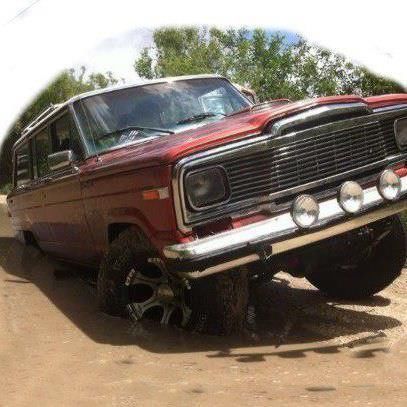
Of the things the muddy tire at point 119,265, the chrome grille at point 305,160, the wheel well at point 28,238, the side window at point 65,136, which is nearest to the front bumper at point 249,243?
the chrome grille at point 305,160

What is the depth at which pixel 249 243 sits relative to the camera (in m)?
3.04

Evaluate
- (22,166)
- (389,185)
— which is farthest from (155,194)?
(22,166)

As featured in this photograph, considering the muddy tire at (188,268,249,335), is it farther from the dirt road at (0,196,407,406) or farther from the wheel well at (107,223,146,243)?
the wheel well at (107,223,146,243)

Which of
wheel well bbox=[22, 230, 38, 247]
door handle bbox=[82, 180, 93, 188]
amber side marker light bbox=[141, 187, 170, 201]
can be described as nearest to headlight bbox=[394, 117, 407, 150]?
amber side marker light bbox=[141, 187, 170, 201]

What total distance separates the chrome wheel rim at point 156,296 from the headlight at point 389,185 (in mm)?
1323

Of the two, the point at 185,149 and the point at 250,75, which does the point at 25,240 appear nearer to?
the point at 185,149

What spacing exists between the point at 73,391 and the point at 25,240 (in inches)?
177

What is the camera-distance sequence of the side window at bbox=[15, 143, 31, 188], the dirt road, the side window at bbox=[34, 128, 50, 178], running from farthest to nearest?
1. the side window at bbox=[15, 143, 31, 188]
2. the side window at bbox=[34, 128, 50, 178]
3. the dirt road

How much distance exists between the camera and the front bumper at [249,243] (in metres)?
2.99

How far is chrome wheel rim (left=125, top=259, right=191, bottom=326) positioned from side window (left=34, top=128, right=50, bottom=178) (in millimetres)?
2092

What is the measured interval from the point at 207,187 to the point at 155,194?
29 cm

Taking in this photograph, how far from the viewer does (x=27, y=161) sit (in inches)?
243

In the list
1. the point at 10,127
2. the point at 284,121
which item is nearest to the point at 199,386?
the point at 284,121

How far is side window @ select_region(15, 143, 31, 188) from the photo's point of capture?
242 inches
